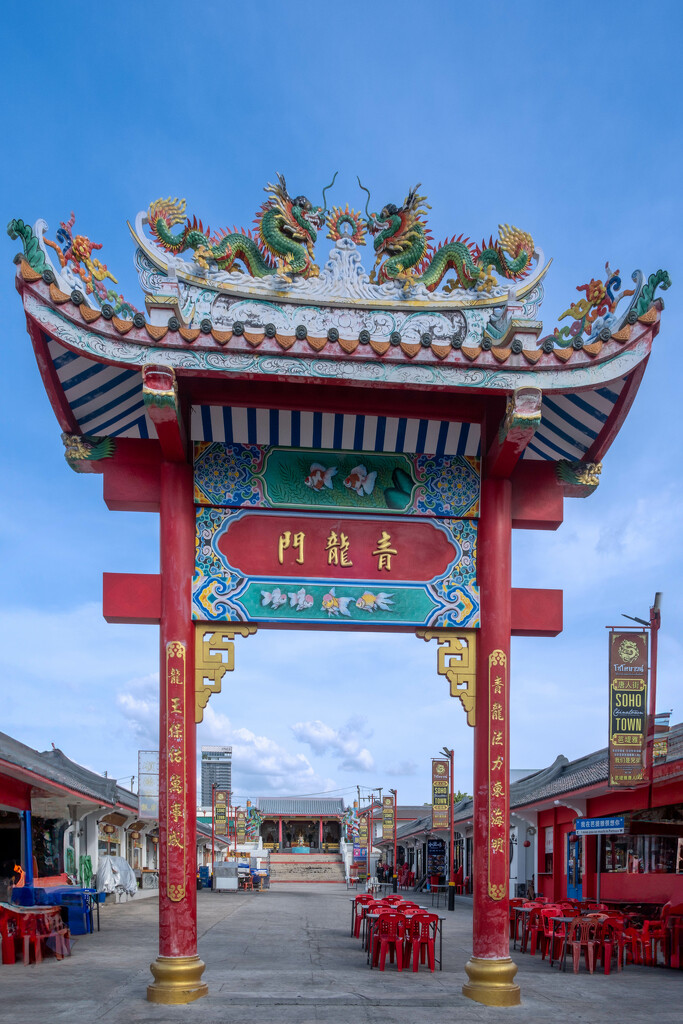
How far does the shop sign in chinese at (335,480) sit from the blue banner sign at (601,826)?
1073 centimetres

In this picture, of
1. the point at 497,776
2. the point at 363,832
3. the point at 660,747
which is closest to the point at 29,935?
the point at 497,776

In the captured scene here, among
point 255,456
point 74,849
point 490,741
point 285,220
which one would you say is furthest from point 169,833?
→ point 74,849

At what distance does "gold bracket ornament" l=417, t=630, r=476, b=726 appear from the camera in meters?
10.9

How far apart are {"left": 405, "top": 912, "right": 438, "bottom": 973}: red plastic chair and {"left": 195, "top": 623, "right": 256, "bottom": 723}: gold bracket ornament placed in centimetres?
529

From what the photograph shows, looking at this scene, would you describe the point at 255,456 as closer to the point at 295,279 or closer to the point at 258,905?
the point at 295,279

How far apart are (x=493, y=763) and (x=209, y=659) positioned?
338cm

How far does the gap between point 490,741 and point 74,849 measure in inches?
874

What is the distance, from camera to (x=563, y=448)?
39.2 ft

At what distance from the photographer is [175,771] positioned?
10.4 m

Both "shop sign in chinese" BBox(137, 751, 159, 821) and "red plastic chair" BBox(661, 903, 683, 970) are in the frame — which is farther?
"shop sign in chinese" BBox(137, 751, 159, 821)

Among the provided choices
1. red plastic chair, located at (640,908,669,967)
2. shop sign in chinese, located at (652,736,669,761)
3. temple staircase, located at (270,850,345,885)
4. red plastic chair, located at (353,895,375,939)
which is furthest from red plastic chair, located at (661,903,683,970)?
temple staircase, located at (270,850,345,885)

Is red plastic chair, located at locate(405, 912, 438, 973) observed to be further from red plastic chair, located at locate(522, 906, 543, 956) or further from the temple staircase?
the temple staircase

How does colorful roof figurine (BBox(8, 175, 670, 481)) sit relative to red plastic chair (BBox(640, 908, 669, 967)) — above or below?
above

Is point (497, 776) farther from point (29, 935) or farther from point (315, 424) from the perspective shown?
point (29, 935)
